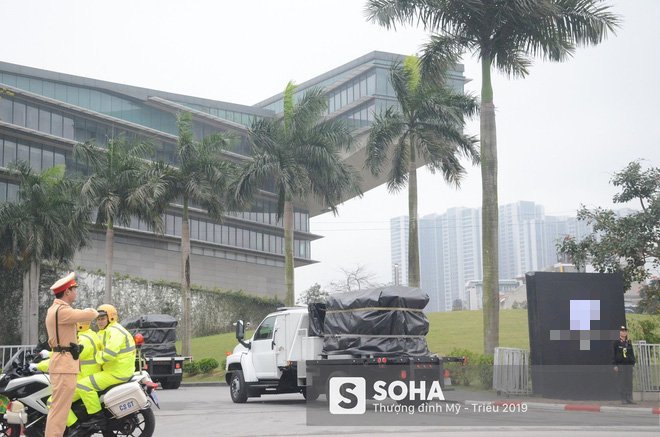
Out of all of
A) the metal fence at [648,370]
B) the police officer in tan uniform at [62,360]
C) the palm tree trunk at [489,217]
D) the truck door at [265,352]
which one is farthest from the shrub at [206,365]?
the police officer in tan uniform at [62,360]

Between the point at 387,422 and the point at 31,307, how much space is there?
2900cm

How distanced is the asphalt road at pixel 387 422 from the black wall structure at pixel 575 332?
1701mm

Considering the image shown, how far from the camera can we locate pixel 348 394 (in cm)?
1609

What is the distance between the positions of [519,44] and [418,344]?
40.3 ft

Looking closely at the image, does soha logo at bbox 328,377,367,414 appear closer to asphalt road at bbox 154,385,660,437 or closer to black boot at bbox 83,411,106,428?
asphalt road at bbox 154,385,660,437

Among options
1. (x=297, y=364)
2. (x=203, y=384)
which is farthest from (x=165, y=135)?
(x=297, y=364)

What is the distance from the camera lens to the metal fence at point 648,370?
61.0ft

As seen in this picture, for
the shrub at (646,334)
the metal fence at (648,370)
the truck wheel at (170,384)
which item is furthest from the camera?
the truck wheel at (170,384)

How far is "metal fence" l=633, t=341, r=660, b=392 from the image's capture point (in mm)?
18594

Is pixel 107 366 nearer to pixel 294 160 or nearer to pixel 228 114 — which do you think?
pixel 294 160

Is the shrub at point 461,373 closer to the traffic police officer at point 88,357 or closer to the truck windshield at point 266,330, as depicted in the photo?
the truck windshield at point 266,330

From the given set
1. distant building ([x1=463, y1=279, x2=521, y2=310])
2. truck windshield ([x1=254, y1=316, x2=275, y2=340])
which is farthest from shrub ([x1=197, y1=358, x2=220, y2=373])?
distant building ([x1=463, y1=279, x2=521, y2=310])

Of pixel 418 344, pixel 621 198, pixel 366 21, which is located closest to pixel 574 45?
pixel 621 198

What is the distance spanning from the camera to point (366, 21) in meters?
24.7
